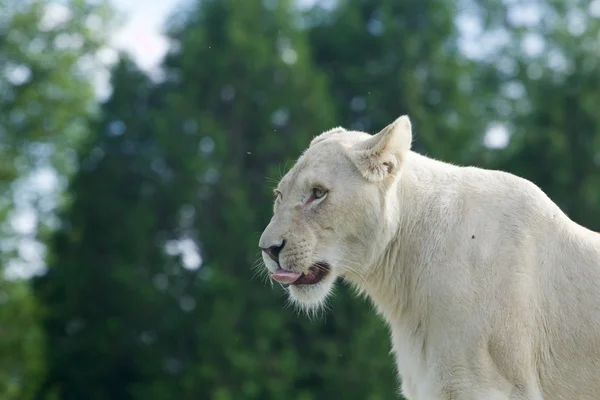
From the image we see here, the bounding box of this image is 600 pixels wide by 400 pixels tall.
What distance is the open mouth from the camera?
671 centimetres

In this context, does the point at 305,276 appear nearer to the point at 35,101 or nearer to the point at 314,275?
the point at 314,275

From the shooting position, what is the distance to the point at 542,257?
638 cm

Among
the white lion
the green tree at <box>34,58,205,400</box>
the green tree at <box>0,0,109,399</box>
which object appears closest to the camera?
the white lion

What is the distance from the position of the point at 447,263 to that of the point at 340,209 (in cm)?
75

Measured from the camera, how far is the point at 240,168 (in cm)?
2900

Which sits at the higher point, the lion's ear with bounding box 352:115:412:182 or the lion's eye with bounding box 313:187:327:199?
the lion's ear with bounding box 352:115:412:182

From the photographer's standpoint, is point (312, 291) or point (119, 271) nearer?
point (312, 291)

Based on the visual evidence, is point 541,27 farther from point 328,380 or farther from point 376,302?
point 376,302

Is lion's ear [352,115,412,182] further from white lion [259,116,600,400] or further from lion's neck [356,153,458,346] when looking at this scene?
lion's neck [356,153,458,346]

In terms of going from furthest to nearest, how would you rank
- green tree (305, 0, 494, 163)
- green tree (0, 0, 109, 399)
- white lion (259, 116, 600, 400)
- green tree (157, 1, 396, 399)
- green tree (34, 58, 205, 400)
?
green tree (0, 0, 109, 399), green tree (305, 0, 494, 163), green tree (34, 58, 205, 400), green tree (157, 1, 396, 399), white lion (259, 116, 600, 400)

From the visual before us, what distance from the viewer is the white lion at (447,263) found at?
20.1ft

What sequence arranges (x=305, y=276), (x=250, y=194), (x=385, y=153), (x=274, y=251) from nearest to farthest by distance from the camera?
(x=385, y=153), (x=274, y=251), (x=305, y=276), (x=250, y=194)

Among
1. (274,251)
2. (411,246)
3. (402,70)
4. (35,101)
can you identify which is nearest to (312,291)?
(274,251)

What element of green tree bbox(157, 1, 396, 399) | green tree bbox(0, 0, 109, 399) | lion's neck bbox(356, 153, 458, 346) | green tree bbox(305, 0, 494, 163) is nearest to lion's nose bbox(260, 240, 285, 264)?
lion's neck bbox(356, 153, 458, 346)
